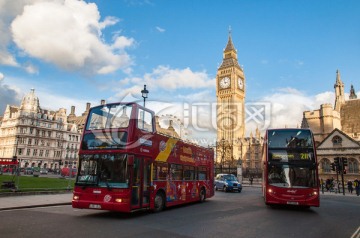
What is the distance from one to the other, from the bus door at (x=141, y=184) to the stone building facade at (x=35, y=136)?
68.0 m

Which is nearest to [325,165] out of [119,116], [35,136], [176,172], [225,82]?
[176,172]

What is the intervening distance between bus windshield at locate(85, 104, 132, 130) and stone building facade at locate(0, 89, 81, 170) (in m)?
67.8

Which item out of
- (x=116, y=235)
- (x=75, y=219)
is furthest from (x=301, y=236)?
(x=75, y=219)

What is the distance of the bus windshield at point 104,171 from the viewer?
1101 cm

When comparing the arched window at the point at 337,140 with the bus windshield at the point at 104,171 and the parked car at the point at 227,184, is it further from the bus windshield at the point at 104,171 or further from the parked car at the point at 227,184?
the bus windshield at the point at 104,171

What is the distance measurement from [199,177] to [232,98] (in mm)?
95262

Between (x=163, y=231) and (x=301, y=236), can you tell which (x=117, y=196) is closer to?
(x=163, y=231)

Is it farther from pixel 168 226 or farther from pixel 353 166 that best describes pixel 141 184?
pixel 353 166

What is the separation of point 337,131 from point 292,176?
3861cm

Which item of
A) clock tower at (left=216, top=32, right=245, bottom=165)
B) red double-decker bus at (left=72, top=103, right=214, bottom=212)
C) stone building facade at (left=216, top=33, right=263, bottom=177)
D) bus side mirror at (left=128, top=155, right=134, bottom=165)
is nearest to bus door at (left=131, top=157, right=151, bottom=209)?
red double-decker bus at (left=72, top=103, right=214, bottom=212)

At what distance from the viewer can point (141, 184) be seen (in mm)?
11891

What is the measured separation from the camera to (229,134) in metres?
111

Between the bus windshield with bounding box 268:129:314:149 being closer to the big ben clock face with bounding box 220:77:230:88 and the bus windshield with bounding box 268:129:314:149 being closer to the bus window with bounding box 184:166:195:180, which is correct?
the bus window with bounding box 184:166:195:180

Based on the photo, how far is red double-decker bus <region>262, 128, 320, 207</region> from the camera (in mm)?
14508
